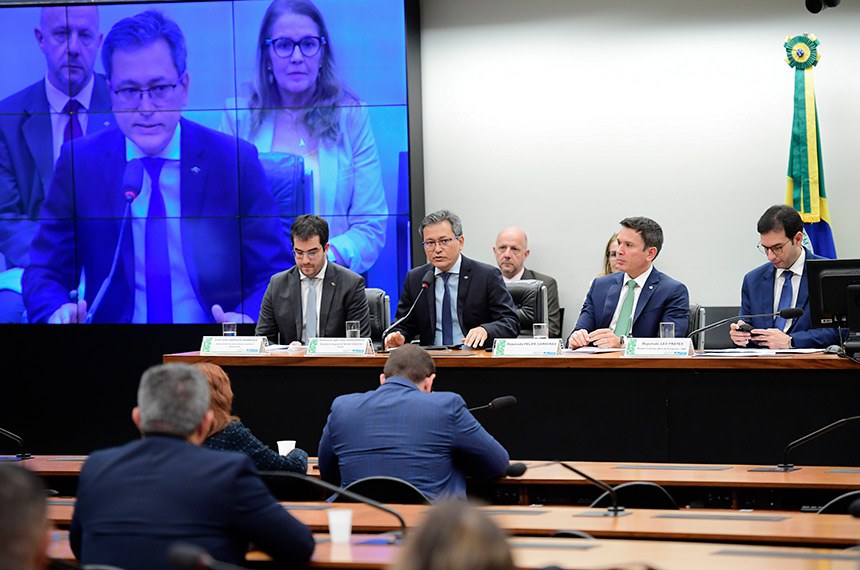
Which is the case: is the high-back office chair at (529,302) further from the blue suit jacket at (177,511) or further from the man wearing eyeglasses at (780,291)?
the blue suit jacket at (177,511)

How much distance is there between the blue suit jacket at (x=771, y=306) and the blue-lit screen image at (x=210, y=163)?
8.21ft

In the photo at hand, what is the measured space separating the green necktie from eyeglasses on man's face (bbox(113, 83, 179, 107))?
3613 millimetres

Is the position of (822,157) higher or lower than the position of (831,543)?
higher

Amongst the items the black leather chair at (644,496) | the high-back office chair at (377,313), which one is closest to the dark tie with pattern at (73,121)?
the high-back office chair at (377,313)

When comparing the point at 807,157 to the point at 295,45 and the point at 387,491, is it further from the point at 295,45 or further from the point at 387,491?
the point at 387,491

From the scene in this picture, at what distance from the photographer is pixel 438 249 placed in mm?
6320

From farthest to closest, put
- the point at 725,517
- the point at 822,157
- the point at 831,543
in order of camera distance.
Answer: the point at 822,157
the point at 725,517
the point at 831,543

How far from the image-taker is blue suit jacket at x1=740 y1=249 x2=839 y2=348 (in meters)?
5.75

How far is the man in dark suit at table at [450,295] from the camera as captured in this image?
248 inches

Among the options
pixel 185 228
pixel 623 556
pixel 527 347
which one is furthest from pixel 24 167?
pixel 623 556

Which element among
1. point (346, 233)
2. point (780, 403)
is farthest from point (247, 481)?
point (346, 233)

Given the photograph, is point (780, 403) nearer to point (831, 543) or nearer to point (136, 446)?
point (831, 543)

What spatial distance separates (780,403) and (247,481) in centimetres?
316

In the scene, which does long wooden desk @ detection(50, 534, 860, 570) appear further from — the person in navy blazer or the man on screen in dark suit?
the man on screen in dark suit
